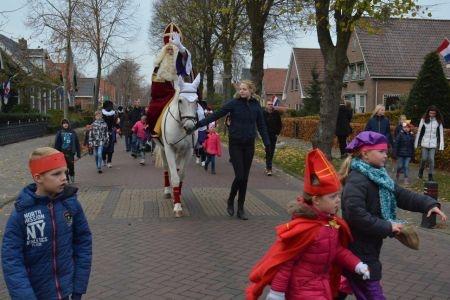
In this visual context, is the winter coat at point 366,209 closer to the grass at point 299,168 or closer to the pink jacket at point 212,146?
the grass at point 299,168

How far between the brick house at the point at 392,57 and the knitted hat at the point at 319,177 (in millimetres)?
38762

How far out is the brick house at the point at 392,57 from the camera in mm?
41469

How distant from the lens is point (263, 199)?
10781mm

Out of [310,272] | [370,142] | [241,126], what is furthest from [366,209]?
[241,126]

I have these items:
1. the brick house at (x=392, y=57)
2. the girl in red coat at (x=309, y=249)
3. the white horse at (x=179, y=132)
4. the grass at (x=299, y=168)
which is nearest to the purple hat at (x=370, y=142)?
the girl in red coat at (x=309, y=249)

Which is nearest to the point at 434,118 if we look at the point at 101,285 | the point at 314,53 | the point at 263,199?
the point at 263,199

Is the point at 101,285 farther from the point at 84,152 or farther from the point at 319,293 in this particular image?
the point at 84,152

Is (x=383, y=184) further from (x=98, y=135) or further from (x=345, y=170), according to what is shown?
(x=98, y=135)

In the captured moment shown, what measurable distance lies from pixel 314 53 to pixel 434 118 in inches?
1941

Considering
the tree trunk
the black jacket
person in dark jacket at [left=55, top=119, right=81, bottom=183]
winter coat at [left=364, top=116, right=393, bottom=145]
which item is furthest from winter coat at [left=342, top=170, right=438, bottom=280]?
the tree trunk

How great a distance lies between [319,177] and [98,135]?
500 inches

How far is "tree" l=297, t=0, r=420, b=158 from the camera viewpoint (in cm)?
1412

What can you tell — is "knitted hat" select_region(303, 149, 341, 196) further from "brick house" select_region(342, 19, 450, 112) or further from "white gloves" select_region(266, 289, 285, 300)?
"brick house" select_region(342, 19, 450, 112)

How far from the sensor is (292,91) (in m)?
62.5
